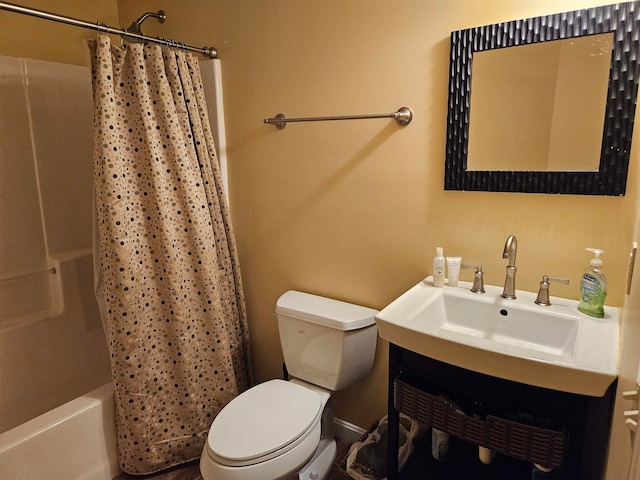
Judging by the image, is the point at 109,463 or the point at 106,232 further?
the point at 109,463

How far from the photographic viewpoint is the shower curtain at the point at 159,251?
1.59 m

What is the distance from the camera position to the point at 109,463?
1798 mm

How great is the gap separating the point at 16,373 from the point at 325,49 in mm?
2193

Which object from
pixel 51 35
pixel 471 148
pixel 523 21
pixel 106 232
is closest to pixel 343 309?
pixel 471 148

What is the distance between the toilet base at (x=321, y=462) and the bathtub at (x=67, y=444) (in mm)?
867

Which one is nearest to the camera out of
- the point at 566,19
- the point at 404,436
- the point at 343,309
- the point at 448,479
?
the point at 566,19

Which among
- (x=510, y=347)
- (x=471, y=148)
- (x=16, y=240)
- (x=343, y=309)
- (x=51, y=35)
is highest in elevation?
(x=51, y=35)

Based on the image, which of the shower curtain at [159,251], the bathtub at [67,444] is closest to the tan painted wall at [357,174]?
the shower curtain at [159,251]

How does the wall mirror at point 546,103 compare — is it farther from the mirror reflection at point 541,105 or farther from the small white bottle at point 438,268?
the small white bottle at point 438,268

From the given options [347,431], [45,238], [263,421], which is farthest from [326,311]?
[45,238]

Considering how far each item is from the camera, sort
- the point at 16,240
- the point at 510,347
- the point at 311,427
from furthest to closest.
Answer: the point at 16,240, the point at 311,427, the point at 510,347

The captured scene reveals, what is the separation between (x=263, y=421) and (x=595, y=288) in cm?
120

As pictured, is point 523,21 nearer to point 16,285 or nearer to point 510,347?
point 510,347

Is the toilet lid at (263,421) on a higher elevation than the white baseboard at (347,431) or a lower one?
higher
